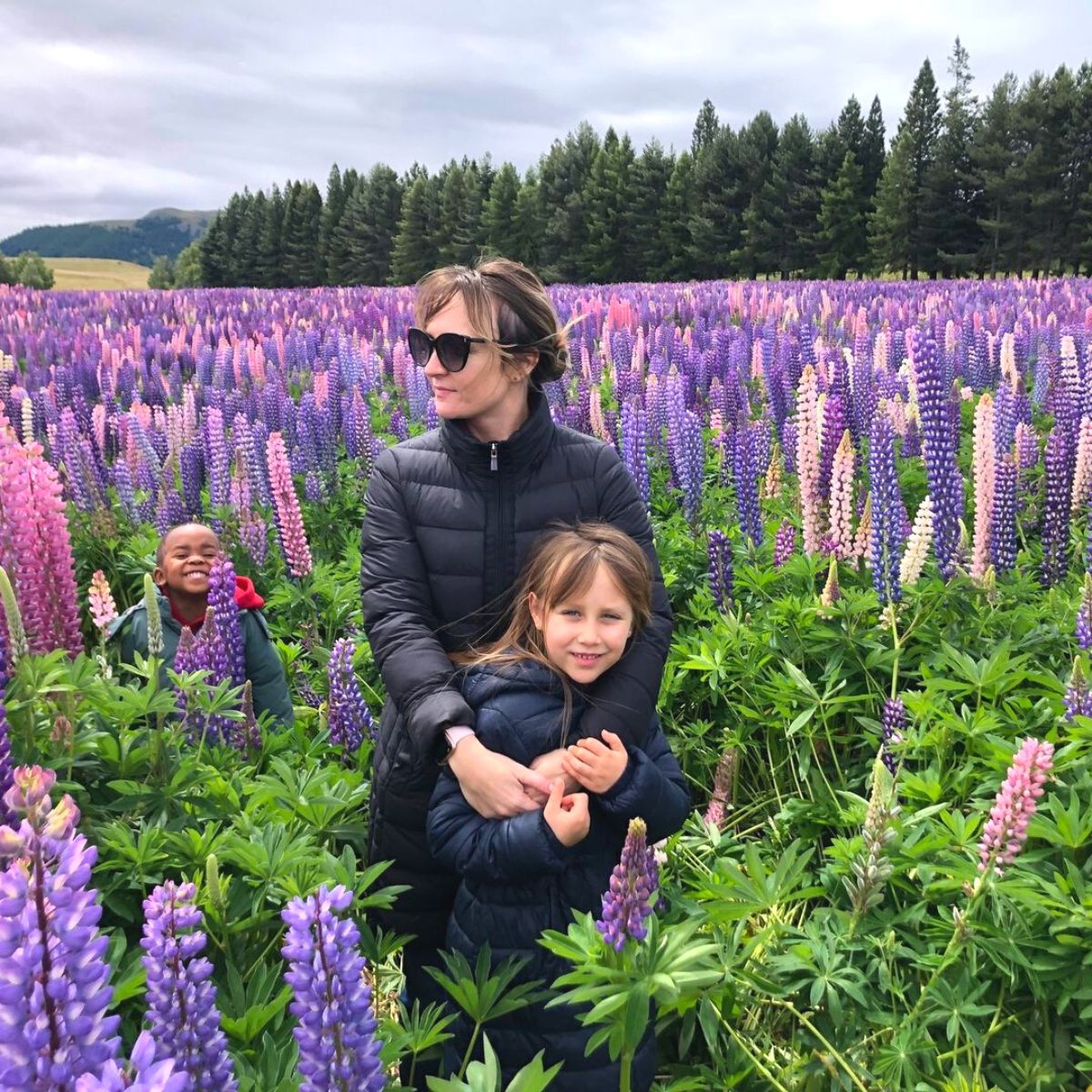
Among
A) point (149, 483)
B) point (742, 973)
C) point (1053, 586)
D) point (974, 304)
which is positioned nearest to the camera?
point (742, 973)

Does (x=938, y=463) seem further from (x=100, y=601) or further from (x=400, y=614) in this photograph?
(x=100, y=601)

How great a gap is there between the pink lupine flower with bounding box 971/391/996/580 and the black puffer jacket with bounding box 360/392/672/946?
1.73 metres

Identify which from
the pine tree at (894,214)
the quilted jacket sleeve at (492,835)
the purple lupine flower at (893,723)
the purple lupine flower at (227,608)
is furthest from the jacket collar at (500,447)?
the pine tree at (894,214)

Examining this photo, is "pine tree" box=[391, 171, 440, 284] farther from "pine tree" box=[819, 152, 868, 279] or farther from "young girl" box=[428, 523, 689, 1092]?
"young girl" box=[428, 523, 689, 1092]

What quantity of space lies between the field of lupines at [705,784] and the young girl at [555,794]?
13 cm

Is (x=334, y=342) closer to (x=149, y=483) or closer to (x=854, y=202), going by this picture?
A: (x=149, y=483)

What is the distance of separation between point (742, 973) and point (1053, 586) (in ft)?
7.94

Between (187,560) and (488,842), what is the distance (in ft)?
7.05

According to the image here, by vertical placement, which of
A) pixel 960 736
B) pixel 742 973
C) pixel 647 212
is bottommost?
pixel 742 973

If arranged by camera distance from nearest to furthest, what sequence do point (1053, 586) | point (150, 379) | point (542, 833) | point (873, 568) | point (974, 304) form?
point (542, 833)
point (873, 568)
point (1053, 586)
point (150, 379)
point (974, 304)

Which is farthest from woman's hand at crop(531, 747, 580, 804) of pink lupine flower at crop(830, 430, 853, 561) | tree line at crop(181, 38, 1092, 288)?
tree line at crop(181, 38, 1092, 288)

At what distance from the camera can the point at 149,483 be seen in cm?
620

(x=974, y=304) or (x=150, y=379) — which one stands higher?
(x=974, y=304)

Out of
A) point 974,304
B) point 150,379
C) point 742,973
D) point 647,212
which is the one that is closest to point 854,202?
point 647,212
